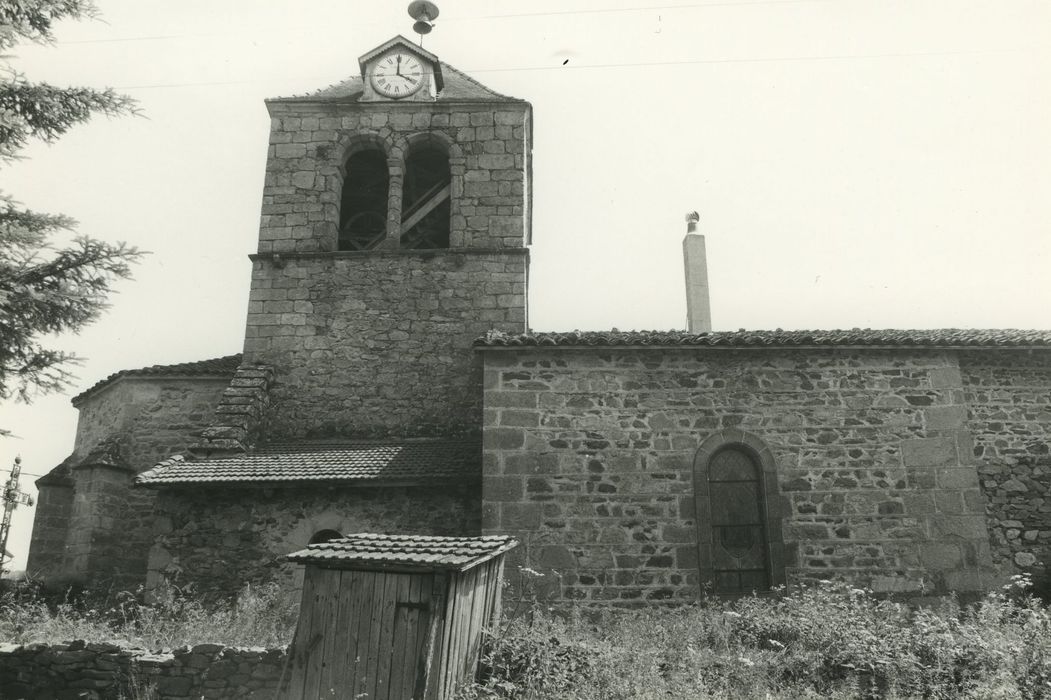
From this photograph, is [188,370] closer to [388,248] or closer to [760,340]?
[388,248]

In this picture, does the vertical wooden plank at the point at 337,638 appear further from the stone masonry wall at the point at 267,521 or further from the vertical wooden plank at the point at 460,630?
the stone masonry wall at the point at 267,521

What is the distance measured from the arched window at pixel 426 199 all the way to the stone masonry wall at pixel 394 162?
0.38 meters

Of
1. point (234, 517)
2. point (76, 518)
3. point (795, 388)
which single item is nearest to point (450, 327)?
point (234, 517)

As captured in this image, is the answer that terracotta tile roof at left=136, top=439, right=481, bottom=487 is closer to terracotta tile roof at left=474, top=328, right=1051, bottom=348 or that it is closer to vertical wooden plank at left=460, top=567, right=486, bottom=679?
terracotta tile roof at left=474, top=328, right=1051, bottom=348

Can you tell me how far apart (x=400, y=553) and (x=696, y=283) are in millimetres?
9949

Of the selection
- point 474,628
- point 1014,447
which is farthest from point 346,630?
point 1014,447

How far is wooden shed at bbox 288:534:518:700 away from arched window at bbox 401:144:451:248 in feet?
28.9

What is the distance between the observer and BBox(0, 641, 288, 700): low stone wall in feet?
24.2

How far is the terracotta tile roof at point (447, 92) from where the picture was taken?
48.7ft

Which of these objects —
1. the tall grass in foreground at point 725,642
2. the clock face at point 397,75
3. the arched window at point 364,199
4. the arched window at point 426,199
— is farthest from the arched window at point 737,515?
the clock face at point 397,75

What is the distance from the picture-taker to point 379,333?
43.6ft

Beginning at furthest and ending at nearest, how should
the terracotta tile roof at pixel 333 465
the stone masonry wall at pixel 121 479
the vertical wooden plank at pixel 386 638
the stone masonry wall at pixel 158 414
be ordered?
the stone masonry wall at pixel 158 414, the stone masonry wall at pixel 121 479, the terracotta tile roof at pixel 333 465, the vertical wooden plank at pixel 386 638

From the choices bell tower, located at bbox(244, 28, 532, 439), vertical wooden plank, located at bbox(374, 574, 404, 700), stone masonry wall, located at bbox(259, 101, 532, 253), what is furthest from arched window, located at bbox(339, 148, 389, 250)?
vertical wooden plank, located at bbox(374, 574, 404, 700)

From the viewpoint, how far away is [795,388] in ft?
34.7
